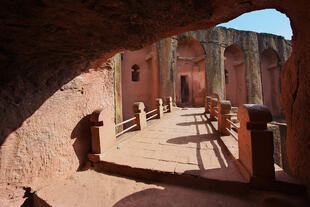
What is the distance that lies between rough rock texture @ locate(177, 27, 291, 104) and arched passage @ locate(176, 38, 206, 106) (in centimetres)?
106

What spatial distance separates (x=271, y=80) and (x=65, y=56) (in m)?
23.6

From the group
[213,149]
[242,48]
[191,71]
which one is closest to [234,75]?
[242,48]

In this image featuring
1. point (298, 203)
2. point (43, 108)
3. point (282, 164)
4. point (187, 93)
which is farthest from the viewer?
point (187, 93)

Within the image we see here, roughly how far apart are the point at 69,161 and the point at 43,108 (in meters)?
1.34

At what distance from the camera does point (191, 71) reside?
17609mm

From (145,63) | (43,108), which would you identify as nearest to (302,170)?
(43,108)

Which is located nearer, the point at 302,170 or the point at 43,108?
the point at 302,170

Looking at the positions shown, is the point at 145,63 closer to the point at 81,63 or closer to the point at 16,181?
the point at 81,63

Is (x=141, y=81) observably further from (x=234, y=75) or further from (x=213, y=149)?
(x=234, y=75)

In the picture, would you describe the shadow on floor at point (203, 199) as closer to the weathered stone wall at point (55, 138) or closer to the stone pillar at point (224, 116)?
the weathered stone wall at point (55, 138)

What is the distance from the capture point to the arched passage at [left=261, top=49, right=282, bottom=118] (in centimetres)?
1861

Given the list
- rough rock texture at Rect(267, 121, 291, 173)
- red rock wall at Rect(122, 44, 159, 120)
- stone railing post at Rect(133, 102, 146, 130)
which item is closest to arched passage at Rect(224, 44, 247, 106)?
rough rock texture at Rect(267, 121, 291, 173)

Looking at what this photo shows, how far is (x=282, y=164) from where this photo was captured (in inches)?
398

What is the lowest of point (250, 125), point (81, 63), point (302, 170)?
point (302, 170)
